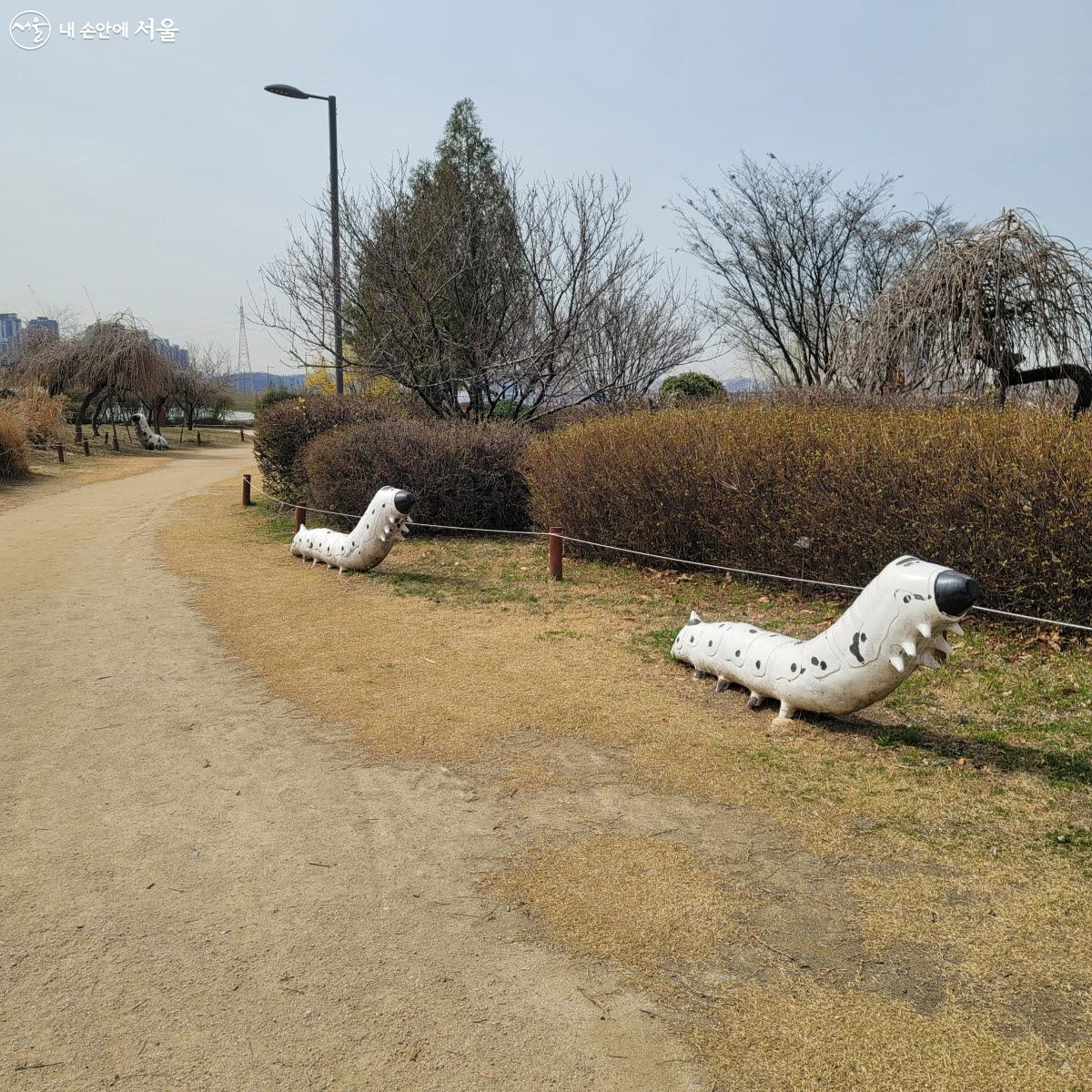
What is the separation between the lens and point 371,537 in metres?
9.95

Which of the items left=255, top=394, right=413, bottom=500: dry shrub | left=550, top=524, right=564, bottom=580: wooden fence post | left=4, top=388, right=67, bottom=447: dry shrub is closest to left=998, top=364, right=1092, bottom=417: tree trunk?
left=550, top=524, right=564, bottom=580: wooden fence post

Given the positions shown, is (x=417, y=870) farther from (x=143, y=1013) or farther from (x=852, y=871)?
(x=852, y=871)

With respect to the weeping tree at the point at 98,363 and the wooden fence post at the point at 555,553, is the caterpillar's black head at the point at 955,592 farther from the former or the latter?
the weeping tree at the point at 98,363

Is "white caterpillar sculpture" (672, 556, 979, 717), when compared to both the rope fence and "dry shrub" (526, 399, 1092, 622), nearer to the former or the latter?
the rope fence

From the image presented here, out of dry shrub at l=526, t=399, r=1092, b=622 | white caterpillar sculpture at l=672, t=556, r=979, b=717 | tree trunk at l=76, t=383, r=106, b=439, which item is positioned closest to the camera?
white caterpillar sculpture at l=672, t=556, r=979, b=717

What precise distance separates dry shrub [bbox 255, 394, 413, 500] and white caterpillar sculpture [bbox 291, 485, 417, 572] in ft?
15.8

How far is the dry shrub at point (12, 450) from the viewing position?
21.1 meters

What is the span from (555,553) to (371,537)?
2.01 m

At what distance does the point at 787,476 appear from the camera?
8.38m

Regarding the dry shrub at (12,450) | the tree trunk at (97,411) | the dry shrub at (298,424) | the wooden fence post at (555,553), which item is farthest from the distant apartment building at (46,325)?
the wooden fence post at (555,553)

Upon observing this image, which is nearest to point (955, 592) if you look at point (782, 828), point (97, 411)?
point (782, 828)

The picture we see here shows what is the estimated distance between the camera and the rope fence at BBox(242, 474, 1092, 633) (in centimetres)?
612

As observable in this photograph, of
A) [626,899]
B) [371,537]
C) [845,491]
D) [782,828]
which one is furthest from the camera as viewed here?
[371,537]

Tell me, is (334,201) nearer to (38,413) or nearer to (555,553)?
(555,553)
